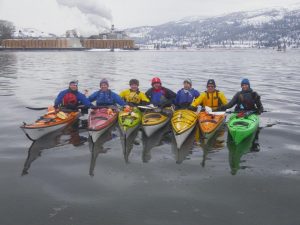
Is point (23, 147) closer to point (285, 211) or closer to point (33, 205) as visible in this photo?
point (33, 205)

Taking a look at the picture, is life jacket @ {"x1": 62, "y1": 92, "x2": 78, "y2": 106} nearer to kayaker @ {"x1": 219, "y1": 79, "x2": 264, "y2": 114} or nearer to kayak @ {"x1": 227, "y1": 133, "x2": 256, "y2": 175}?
kayaker @ {"x1": 219, "y1": 79, "x2": 264, "y2": 114}

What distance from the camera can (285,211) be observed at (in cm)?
745

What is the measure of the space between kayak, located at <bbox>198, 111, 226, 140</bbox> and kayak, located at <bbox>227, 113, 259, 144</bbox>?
0.47 meters

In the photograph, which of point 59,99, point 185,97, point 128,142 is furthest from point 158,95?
point 59,99

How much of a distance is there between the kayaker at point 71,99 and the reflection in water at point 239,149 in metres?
6.16

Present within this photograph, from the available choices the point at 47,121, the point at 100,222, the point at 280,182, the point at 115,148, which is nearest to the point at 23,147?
the point at 47,121

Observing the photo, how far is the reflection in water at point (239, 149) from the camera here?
10.2 metres

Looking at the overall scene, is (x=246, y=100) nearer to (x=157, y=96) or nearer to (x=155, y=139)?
(x=157, y=96)

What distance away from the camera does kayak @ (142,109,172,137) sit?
496 inches

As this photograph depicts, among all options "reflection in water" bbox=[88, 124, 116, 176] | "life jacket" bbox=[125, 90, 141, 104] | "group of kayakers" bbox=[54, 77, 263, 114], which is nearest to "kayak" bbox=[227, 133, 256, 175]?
"group of kayakers" bbox=[54, 77, 263, 114]

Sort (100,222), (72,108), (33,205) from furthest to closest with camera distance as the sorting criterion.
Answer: (72,108) < (33,205) < (100,222)

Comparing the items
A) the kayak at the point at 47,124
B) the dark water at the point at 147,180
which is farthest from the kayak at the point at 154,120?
the kayak at the point at 47,124

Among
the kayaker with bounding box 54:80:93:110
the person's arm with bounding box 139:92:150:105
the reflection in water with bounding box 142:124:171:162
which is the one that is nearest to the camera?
the reflection in water with bounding box 142:124:171:162

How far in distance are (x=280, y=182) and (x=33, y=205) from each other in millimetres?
6081
